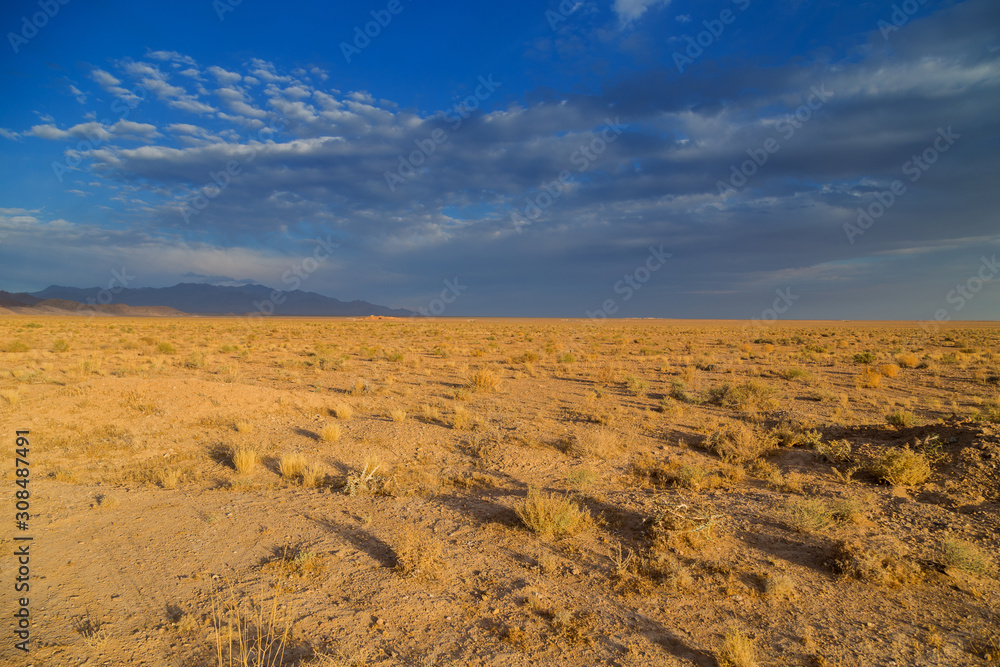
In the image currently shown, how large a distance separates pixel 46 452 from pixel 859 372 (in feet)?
85.3

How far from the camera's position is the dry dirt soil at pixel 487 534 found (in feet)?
13.6

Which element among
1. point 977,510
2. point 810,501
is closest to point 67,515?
point 810,501

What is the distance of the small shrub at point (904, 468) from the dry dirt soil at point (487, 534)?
0.11 ft

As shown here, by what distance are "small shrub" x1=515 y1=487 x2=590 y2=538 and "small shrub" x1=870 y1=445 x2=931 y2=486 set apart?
4819 millimetres

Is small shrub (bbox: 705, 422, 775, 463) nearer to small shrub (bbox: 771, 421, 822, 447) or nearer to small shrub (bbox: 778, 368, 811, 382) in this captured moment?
small shrub (bbox: 771, 421, 822, 447)

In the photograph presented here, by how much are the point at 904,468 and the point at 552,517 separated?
5474 mm

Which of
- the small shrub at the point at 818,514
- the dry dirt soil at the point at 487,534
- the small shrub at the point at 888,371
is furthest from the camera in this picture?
the small shrub at the point at 888,371

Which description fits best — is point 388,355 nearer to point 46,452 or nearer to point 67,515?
point 46,452

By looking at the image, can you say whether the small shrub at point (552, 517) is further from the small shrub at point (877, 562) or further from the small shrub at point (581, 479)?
the small shrub at point (877, 562)

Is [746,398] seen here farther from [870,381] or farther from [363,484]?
[363,484]

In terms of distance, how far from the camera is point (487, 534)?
611cm

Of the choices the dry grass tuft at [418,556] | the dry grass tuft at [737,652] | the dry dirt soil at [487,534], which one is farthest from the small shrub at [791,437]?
the dry grass tuft at [418,556]

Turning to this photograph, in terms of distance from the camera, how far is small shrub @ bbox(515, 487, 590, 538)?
601 cm

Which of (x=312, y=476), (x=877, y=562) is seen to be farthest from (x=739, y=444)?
(x=312, y=476)
